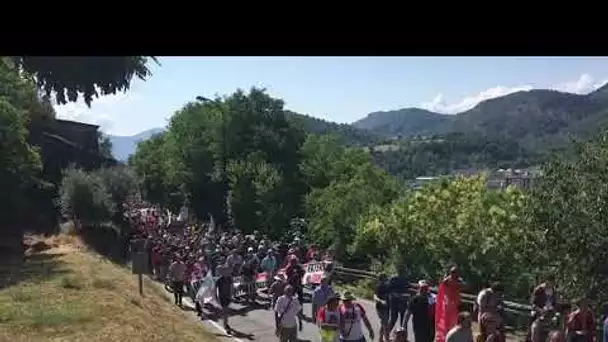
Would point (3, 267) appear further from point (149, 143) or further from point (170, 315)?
point (149, 143)

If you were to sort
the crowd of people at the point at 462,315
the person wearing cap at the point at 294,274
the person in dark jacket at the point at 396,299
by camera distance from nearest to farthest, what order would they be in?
the crowd of people at the point at 462,315
the person in dark jacket at the point at 396,299
the person wearing cap at the point at 294,274

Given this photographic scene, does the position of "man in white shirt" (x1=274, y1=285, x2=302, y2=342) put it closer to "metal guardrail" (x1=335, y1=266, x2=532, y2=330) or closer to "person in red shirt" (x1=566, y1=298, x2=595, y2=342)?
"metal guardrail" (x1=335, y1=266, x2=532, y2=330)

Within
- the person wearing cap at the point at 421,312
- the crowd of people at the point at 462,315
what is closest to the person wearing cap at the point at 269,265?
the crowd of people at the point at 462,315

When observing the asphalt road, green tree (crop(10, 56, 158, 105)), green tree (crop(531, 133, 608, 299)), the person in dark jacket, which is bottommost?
the asphalt road

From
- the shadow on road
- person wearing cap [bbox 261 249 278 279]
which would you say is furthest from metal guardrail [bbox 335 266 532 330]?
the shadow on road

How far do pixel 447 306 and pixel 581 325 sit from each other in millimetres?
1814

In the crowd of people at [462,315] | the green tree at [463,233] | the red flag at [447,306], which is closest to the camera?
the crowd of people at [462,315]

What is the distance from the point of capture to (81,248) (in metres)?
31.7

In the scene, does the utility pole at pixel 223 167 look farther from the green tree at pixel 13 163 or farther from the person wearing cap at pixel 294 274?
the person wearing cap at pixel 294 274

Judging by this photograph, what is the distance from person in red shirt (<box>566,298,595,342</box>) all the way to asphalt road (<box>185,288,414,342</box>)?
14.4 ft

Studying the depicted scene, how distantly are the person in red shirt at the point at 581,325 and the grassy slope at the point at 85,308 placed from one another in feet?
21.9

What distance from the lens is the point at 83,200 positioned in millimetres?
34625

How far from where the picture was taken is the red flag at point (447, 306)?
12508mm

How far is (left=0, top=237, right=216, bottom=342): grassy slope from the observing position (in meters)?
15.6
